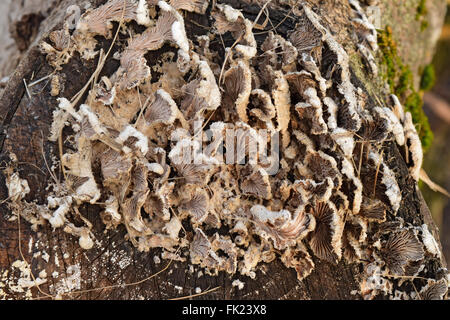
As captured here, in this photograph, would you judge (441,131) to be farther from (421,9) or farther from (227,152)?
(227,152)

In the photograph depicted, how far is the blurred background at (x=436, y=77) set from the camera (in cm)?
310

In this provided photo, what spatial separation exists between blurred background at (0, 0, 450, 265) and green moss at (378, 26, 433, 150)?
508mm

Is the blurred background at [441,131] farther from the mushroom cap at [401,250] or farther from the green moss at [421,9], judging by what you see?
the mushroom cap at [401,250]

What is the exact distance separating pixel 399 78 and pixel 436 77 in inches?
156

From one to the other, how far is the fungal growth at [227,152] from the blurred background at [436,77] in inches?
37.8

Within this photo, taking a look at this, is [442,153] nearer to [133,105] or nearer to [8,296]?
[133,105]

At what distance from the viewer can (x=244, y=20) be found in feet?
6.88

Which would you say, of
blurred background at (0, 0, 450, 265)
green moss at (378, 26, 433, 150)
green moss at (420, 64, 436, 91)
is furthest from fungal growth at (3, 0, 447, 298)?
green moss at (420, 64, 436, 91)

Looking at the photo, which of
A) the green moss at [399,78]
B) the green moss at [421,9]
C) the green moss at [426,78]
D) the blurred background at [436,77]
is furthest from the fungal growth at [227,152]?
the green moss at [426,78]

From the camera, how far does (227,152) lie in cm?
202

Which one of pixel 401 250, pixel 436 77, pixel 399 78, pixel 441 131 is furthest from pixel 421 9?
pixel 441 131

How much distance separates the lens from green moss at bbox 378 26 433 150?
2.77m

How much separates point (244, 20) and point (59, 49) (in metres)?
0.92
